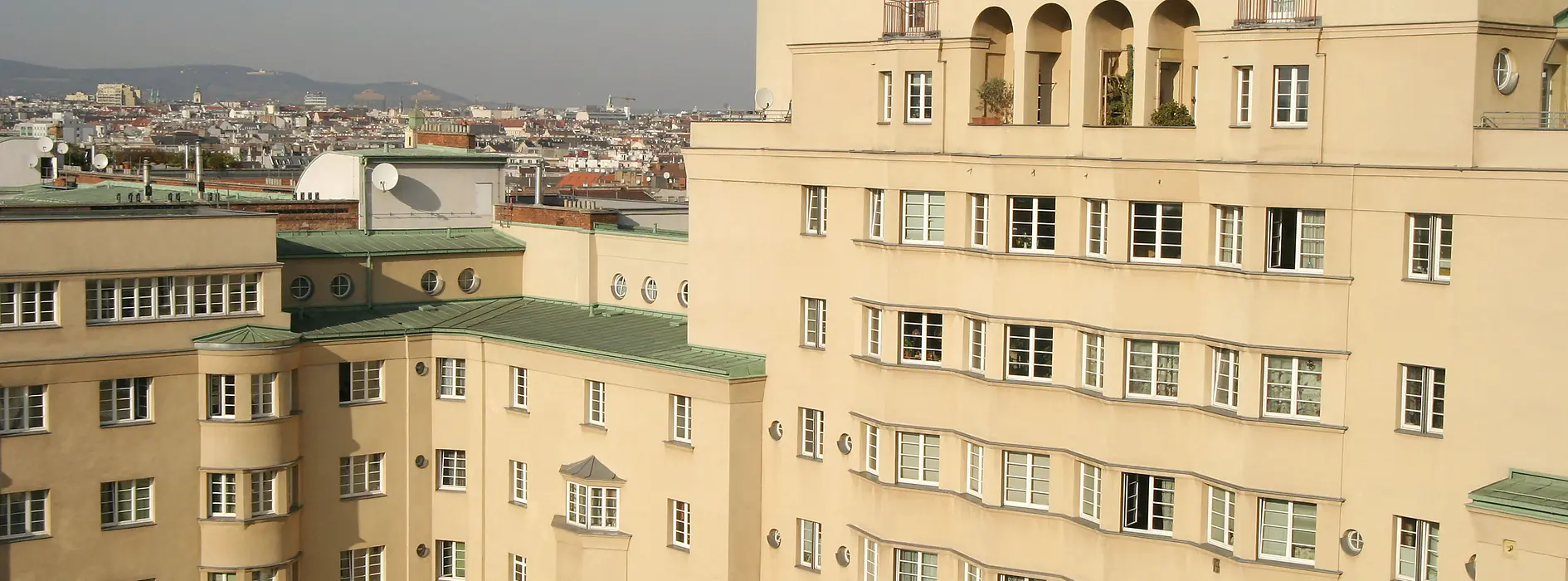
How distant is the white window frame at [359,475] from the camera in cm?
5494

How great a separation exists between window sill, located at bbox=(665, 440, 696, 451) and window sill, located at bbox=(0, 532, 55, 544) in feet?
58.5

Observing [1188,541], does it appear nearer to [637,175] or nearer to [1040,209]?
[1040,209]

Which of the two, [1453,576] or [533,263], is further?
[533,263]

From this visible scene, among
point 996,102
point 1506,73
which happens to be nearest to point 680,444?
point 996,102

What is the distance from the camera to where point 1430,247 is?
36281 millimetres

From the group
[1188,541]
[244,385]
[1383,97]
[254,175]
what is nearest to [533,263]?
[244,385]

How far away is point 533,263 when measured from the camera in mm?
61156

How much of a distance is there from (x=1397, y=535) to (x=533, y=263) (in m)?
33.0

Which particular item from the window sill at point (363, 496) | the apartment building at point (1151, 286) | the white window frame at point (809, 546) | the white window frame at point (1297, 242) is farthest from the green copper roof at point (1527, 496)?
the window sill at point (363, 496)

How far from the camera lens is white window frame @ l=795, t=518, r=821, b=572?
49.0 m

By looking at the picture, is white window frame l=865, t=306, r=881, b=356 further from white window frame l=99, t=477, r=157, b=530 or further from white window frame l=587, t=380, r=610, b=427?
white window frame l=99, t=477, r=157, b=530

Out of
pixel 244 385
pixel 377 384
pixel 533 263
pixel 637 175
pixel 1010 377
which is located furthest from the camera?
pixel 637 175

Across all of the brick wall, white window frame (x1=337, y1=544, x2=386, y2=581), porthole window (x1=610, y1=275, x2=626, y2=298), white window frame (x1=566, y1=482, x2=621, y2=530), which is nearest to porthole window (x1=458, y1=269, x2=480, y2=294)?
the brick wall

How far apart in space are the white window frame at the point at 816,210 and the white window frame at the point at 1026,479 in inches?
332
